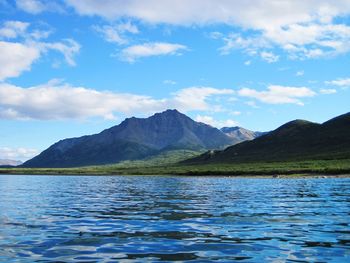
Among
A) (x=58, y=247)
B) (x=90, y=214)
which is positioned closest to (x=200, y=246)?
(x=58, y=247)

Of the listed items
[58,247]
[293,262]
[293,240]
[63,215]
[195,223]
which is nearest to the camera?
[293,262]

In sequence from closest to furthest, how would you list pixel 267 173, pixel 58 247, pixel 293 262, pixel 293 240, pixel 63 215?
pixel 293 262 → pixel 58 247 → pixel 293 240 → pixel 63 215 → pixel 267 173

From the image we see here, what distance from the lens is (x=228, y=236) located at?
71.7 ft

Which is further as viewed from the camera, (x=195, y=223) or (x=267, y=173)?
(x=267, y=173)

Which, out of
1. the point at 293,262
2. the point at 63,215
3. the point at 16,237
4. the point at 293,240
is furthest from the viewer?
the point at 63,215

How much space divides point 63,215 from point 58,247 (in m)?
14.1

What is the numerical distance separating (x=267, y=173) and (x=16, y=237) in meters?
151

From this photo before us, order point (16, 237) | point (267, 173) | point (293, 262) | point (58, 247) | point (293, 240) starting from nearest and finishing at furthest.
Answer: point (293, 262)
point (58, 247)
point (293, 240)
point (16, 237)
point (267, 173)

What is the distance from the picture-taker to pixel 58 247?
19.2m

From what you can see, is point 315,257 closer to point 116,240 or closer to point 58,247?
point 116,240

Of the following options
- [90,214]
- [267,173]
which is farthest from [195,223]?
[267,173]

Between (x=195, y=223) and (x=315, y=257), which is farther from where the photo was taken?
(x=195, y=223)

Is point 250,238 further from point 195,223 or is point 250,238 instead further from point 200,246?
point 195,223

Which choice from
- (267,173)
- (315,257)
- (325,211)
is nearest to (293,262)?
(315,257)
